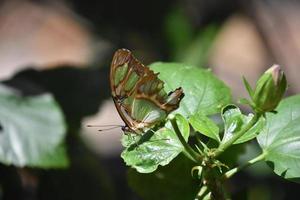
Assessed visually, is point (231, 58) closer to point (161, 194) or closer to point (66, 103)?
point (66, 103)

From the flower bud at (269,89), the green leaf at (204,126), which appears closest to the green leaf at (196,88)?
the green leaf at (204,126)

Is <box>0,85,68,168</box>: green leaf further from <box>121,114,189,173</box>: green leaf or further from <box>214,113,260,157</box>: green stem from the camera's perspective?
<box>214,113,260,157</box>: green stem

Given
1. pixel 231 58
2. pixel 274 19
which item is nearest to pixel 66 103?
pixel 274 19

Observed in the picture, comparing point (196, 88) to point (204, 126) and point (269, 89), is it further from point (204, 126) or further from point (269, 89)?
point (269, 89)

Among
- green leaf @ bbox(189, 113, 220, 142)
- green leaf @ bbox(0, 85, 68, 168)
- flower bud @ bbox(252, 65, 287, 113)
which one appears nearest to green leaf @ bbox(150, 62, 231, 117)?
green leaf @ bbox(189, 113, 220, 142)

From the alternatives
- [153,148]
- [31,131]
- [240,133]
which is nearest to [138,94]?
[153,148]
